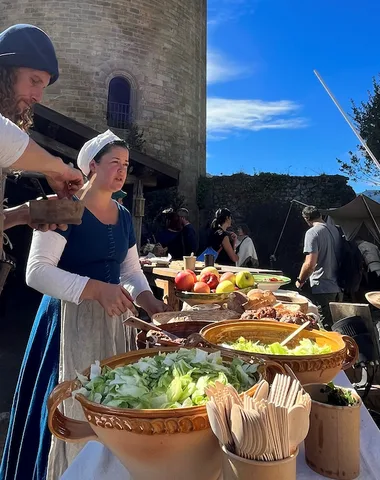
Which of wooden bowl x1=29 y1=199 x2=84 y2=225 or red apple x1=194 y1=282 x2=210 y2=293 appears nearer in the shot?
wooden bowl x1=29 y1=199 x2=84 y2=225

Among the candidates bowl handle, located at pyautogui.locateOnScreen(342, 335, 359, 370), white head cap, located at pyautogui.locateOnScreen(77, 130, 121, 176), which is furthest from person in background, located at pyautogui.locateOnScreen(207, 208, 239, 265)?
bowl handle, located at pyautogui.locateOnScreen(342, 335, 359, 370)

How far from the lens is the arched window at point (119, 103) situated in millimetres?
13750

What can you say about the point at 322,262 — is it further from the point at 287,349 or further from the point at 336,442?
the point at 336,442

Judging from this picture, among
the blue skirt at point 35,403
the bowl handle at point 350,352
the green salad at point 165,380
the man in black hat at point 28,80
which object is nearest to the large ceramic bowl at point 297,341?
the bowl handle at point 350,352

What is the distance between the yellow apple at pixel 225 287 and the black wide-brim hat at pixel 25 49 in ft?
5.11

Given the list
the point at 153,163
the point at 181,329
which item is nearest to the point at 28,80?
the point at 181,329

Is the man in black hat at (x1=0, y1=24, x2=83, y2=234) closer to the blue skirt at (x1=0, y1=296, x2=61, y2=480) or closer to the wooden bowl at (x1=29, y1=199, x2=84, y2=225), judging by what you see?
the wooden bowl at (x1=29, y1=199, x2=84, y2=225)

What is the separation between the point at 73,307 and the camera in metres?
1.85

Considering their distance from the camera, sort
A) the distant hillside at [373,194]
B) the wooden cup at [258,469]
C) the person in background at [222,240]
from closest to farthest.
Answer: the wooden cup at [258,469] → the person in background at [222,240] → the distant hillside at [373,194]

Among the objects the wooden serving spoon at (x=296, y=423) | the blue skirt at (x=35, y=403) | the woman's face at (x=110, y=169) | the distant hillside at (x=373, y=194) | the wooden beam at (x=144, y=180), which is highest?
the distant hillside at (x=373, y=194)

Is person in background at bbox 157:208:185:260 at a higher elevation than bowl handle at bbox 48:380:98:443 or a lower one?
higher

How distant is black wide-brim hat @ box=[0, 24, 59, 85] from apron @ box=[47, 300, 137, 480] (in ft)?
3.48

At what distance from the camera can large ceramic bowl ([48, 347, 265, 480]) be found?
0.75 meters

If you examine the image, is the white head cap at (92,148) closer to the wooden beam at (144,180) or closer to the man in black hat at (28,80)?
the man in black hat at (28,80)
